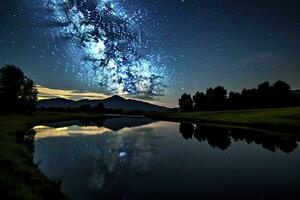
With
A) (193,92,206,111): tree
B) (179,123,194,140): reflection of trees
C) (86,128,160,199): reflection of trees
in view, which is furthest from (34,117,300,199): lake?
(193,92,206,111): tree

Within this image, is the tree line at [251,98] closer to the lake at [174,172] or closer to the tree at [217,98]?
the tree at [217,98]

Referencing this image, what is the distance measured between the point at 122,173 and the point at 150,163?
4352 millimetres

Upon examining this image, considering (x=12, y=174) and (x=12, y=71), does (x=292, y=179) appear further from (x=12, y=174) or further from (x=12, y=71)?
(x=12, y=71)

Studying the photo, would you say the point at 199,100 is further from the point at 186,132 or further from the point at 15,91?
the point at 186,132

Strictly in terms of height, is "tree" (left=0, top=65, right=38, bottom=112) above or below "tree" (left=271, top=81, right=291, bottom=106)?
below

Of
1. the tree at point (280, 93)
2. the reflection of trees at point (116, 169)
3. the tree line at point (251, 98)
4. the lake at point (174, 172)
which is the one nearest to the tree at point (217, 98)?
the tree line at point (251, 98)

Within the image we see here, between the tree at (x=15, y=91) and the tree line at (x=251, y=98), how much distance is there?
9807 cm

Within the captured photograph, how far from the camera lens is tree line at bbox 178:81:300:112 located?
14066cm

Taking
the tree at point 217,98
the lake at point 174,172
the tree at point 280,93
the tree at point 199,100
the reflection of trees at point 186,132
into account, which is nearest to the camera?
the lake at point 174,172

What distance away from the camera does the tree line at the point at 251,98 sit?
141 meters

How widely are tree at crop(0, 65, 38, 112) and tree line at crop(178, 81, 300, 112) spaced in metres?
98.1

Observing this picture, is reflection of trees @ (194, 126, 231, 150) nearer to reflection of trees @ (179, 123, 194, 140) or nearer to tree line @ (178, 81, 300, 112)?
reflection of trees @ (179, 123, 194, 140)

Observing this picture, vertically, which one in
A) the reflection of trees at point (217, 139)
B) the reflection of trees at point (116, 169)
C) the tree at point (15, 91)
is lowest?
the reflection of trees at point (116, 169)

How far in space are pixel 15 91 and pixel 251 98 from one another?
107357 mm
